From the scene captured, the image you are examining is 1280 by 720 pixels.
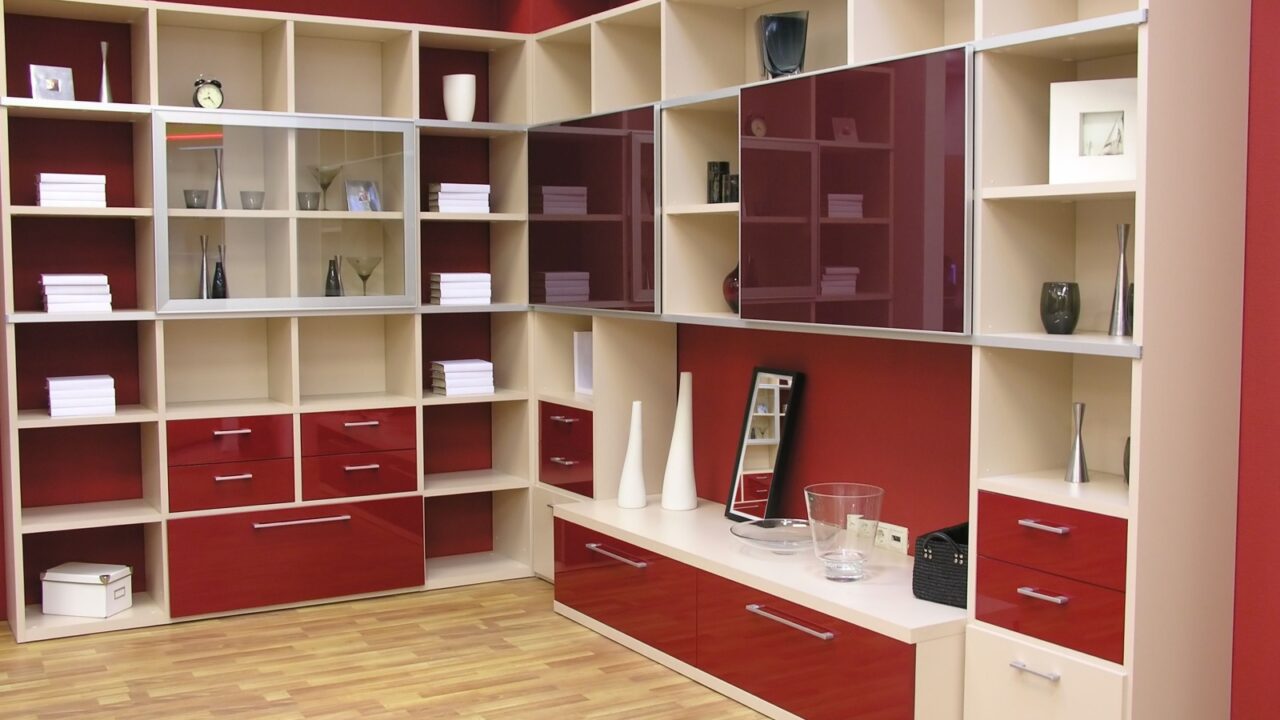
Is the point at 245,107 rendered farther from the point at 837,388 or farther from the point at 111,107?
the point at 837,388

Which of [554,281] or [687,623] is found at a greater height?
[554,281]

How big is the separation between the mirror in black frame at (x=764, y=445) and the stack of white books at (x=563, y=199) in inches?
39.1

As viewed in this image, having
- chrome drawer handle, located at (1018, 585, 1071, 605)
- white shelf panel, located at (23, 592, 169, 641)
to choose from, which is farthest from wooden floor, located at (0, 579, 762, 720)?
chrome drawer handle, located at (1018, 585, 1071, 605)

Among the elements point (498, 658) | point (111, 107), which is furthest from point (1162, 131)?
point (111, 107)

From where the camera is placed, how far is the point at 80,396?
443 centimetres

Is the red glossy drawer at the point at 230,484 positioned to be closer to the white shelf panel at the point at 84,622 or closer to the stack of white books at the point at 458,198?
the white shelf panel at the point at 84,622

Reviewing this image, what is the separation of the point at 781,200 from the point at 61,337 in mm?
2795

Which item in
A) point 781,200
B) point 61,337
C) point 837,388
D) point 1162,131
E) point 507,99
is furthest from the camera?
point 507,99

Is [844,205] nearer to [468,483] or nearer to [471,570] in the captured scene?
[468,483]

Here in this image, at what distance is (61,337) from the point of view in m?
4.67

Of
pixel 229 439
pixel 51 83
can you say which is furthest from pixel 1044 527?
pixel 51 83

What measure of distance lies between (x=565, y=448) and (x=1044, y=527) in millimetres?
2411

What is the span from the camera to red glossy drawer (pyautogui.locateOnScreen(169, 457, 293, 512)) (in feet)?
14.9

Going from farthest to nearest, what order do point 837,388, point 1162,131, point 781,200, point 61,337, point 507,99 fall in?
point 507,99 < point 61,337 < point 837,388 < point 781,200 < point 1162,131
